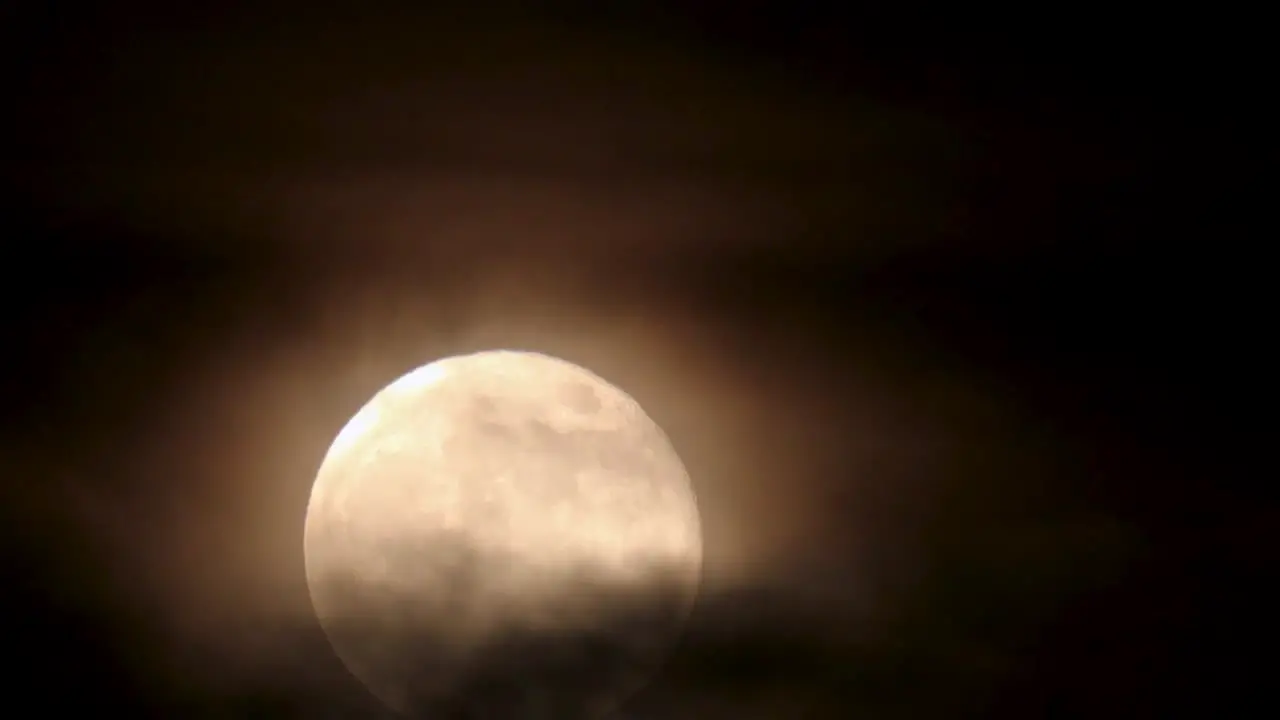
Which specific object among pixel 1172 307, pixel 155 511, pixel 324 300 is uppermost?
pixel 1172 307

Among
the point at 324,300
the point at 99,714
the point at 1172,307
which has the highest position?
the point at 1172,307

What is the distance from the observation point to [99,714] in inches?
35.9

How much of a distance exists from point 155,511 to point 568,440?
38 cm

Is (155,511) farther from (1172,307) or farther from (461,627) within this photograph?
(1172,307)

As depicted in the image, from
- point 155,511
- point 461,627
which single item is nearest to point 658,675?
point 461,627

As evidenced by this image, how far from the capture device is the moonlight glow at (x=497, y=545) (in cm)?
75

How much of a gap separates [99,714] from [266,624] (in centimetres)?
17

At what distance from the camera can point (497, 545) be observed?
752 mm

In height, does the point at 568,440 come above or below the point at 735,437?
below

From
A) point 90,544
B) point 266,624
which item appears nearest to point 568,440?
point 266,624

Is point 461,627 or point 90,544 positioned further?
point 90,544

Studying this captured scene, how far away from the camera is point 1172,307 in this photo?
0.94 m

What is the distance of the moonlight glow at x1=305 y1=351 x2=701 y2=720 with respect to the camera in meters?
0.75

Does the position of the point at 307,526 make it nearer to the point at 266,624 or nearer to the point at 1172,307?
the point at 266,624
